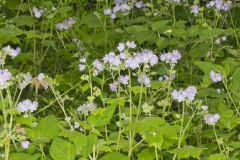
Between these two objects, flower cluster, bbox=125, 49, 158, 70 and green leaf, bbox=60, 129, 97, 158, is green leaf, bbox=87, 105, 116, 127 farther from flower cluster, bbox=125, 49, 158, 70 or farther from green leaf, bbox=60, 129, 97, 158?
flower cluster, bbox=125, 49, 158, 70

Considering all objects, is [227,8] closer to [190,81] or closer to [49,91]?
[190,81]

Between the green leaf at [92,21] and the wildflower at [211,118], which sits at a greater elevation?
the wildflower at [211,118]

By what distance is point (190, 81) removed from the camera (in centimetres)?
335

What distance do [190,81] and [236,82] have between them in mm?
636

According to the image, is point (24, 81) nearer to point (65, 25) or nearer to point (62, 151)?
point (62, 151)

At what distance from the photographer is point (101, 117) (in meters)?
2.22

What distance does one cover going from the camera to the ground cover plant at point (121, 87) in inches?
88.1

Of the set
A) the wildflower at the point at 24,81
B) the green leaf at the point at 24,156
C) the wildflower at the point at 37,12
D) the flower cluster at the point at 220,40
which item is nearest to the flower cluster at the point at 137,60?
the wildflower at the point at 24,81

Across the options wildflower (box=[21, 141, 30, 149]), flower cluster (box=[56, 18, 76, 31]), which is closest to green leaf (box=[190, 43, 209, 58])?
flower cluster (box=[56, 18, 76, 31])

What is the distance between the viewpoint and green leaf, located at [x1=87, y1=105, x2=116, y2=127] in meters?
2.20

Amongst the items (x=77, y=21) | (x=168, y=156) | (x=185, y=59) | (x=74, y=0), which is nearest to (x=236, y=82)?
(x=168, y=156)

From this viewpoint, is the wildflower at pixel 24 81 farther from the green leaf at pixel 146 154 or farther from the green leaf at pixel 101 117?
the green leaf at pixel 146 154

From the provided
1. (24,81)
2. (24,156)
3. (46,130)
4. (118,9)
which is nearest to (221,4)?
(118,9)

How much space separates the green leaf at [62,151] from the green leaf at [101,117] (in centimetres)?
15
